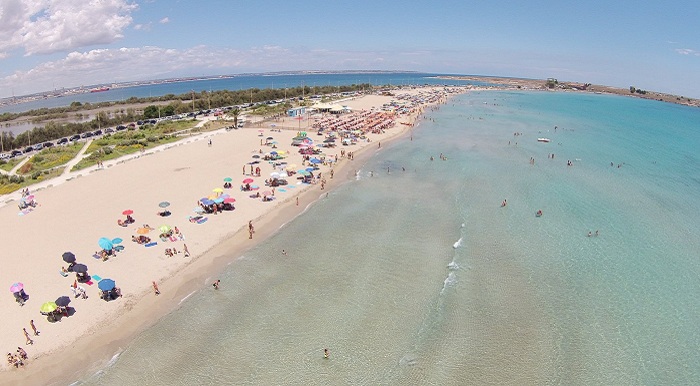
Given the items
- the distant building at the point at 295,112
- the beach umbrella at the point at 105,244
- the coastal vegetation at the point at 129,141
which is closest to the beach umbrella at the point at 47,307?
the beach umbrella at the point at 105,244

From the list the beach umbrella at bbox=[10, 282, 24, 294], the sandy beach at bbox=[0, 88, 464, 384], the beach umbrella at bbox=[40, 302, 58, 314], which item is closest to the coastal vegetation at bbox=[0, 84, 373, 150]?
the sandy beach at bbox=[0, 88, 464, 384]

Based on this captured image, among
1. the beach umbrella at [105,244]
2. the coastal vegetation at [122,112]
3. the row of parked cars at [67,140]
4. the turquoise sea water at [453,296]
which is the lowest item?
the turquoise sea water at [453,296]

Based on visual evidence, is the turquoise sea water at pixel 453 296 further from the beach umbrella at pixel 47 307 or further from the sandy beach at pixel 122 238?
the beach umbrella at pixel 47 307

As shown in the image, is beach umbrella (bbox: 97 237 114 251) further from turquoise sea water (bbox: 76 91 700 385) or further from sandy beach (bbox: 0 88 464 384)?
turquoise sea water (bbox: 76 91 700 385)

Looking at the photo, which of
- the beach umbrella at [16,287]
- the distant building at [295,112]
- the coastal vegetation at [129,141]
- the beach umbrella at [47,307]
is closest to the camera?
the beach umbrella at [47,307]

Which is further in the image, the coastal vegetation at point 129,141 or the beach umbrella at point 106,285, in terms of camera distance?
the coastal vegetation at point 129,141

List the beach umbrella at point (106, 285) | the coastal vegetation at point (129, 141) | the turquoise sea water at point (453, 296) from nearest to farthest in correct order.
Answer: the turquoise sea water at point (453, 296), the beach umbrella at point (106, 285), the coastal vegetation at point (129, 141)

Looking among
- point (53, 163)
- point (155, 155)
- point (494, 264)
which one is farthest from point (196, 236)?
point (53, 163)

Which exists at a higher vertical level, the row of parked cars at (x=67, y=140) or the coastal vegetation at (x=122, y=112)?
the coastal vegetation at (x=122, y=112)
